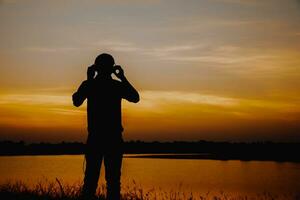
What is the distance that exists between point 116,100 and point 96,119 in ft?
1.33

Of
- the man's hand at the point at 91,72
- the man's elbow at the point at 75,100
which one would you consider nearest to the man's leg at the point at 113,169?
the man's elbow at the point at 75,100

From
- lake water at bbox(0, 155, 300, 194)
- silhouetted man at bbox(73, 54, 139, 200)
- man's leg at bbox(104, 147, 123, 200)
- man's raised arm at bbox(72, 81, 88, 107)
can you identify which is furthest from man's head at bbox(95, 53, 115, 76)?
lake water at bbox(0, 155, 300, 194)

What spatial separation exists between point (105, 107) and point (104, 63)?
0.65 metres

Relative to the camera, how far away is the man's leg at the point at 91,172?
6.52m

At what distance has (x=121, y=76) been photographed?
6.49 meters

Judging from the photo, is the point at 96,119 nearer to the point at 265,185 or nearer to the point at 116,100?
the point at 116,100

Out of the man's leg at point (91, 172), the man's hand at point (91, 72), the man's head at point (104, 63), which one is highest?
the man's head at point (104, 63)

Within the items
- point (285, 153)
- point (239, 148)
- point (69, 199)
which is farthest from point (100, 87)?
point (239, 148)

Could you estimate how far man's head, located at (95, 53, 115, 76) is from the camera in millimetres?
6434

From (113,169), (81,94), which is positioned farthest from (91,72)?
(113,169)

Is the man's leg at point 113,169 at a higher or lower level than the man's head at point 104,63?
lower

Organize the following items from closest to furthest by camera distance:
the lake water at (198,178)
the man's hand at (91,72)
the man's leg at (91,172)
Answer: the man's hand at (91,72) → the man's leg at (91,172) → the lake water at (198,178)

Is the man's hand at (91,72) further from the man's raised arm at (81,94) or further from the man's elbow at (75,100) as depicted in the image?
the man's elbow at (75,100)

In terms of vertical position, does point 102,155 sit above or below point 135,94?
below
